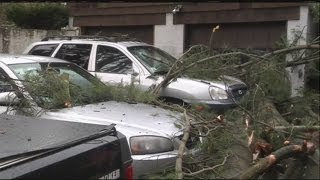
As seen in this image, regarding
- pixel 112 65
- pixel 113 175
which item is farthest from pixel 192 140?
pixel 112 65

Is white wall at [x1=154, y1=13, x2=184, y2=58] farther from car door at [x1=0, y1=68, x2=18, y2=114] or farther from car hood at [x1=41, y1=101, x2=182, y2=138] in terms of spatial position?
car door at [x1=0, y1=68, x2=18, y2=114]

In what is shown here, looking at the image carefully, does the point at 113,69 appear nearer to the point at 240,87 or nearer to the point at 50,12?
the point at 240,87

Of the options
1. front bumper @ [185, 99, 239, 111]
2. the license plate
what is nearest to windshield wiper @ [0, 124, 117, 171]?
the license plate

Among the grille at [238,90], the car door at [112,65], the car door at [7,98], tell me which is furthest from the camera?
the car door at [112,65]

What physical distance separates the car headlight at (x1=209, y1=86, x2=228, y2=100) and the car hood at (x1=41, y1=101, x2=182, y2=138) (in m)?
1.97

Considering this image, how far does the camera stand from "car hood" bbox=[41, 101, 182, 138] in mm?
5023

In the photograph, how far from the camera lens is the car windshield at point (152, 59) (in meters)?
8.10

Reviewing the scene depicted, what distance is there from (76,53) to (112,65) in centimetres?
94

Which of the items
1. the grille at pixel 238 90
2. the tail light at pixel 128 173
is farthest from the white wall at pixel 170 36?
the tail light at pixel 128 173

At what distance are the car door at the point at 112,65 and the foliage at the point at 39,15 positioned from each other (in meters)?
9.40

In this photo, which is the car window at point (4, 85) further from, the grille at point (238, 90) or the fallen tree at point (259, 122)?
the grille at point (238, 90)

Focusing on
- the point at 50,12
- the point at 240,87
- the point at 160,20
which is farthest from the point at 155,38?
the point at 240,87

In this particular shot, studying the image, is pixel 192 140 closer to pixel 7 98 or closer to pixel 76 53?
pixel 7 98

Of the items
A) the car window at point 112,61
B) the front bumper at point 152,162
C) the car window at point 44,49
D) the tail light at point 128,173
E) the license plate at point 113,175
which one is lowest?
the front bumper at point 152,162
